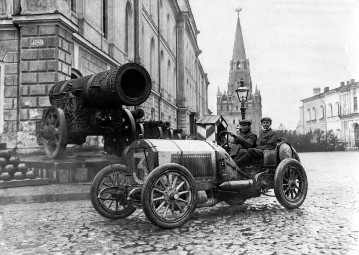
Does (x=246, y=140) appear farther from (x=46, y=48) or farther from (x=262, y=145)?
(x=46, y=48)

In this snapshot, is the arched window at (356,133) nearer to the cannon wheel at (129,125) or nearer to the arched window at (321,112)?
the arched window at (321,112)

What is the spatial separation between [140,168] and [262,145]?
7.89 feet

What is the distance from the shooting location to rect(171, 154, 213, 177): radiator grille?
573cm

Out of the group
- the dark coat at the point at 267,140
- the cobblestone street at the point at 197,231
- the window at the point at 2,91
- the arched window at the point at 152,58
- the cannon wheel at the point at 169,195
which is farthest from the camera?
the arched window at the point at 152,58

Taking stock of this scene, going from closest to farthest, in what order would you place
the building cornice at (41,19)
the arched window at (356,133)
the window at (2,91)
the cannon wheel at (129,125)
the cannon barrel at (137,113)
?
1. the cannon wheel at (129,125)
2. the cannon barrel at (137,113)
3. the building cornice at (41,19)
4. the window at (2,91)
5. the arched window at (356,133)

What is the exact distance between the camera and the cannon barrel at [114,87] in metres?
9.34

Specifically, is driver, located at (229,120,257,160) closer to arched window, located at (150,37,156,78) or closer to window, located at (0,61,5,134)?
window, located at (0,61,5,134)

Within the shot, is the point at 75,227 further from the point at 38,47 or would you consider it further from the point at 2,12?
the point at 2,12

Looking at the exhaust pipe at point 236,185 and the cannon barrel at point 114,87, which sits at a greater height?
the cannon barrel at point 114,87

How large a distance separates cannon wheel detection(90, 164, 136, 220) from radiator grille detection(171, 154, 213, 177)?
77 cm

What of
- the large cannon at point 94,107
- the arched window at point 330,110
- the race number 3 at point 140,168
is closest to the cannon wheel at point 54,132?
the large cannon at point 94,107

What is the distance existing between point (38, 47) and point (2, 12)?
58.8 inches

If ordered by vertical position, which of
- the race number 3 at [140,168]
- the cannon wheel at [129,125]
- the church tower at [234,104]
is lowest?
the race number 3 at [140,168]

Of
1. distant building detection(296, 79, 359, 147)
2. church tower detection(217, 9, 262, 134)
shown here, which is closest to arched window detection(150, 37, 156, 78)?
distant building detection(296, 79, 359, 147)
